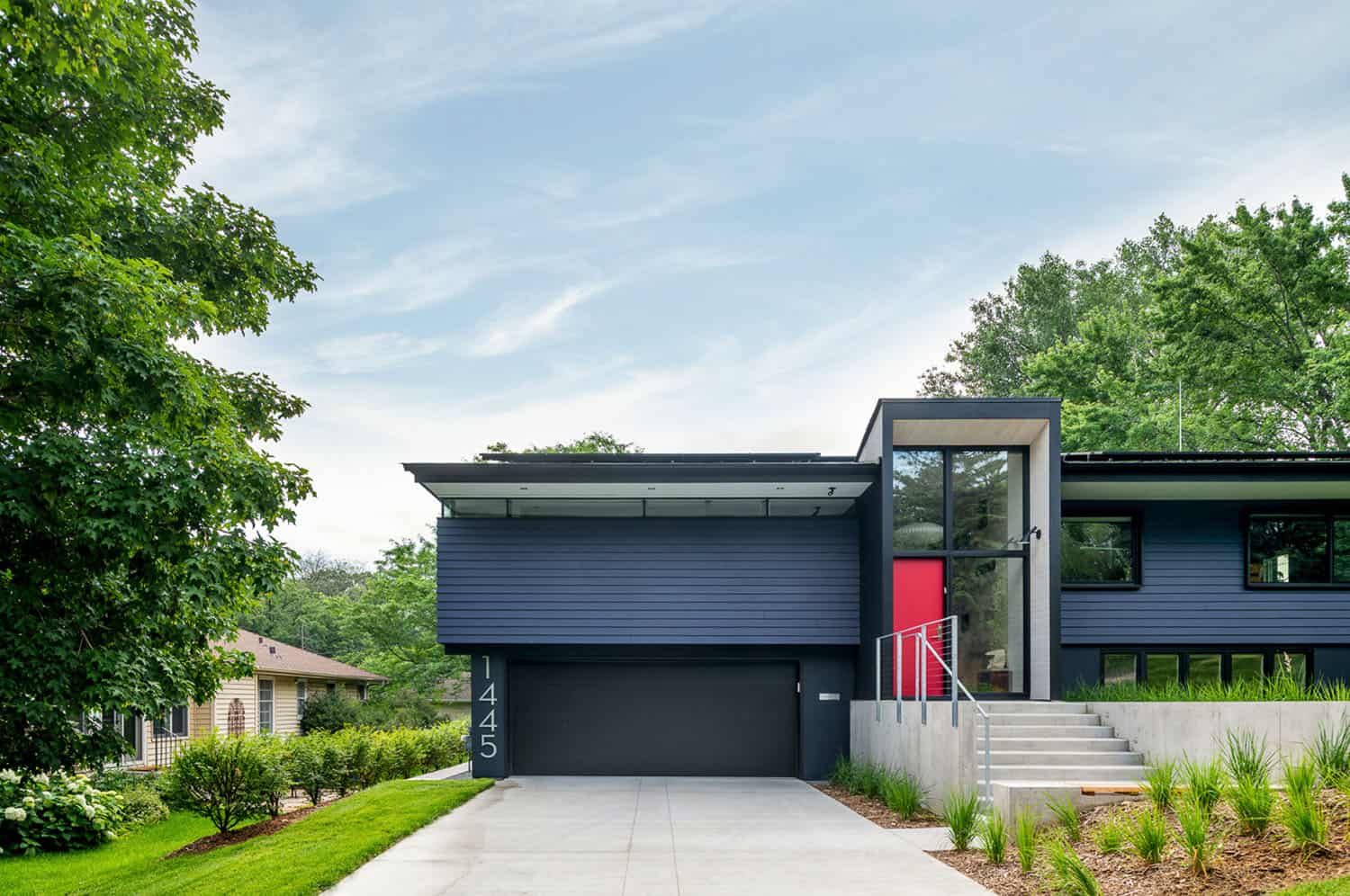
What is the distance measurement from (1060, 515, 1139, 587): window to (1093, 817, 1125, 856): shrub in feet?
28.0

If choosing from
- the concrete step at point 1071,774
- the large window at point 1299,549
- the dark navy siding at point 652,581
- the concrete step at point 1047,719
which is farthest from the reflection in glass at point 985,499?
the concrete step at point 1071,774

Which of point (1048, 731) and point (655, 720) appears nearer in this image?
point (1048, 731)

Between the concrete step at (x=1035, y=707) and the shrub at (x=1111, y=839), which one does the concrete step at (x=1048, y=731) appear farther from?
the shrub at (x=1111, y=839)

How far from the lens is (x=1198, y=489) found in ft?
47.6

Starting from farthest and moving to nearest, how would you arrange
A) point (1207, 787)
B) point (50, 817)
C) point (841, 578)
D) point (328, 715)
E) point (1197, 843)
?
point (328, 715) → point (841, 578) → point (50, 817) → point (1207, 787) → point (1197, 843)

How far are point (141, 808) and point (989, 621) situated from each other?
11903mm

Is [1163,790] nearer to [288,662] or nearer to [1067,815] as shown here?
[1067,815]

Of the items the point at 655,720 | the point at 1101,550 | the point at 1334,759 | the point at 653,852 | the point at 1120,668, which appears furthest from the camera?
the point at 655,720

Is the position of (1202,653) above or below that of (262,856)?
above

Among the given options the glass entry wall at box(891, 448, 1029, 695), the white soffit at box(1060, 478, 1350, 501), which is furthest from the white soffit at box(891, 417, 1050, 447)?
the white soffit at box(1060, 478, 1350, 501)

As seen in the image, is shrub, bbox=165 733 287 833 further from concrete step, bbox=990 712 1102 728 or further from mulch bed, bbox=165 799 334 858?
concrete step, bbox=990 712 1102 728

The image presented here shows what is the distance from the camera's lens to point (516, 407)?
2902cm

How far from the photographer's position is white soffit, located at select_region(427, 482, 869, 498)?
46.7 feet

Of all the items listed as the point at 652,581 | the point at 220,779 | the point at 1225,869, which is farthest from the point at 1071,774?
the point at 220,779
